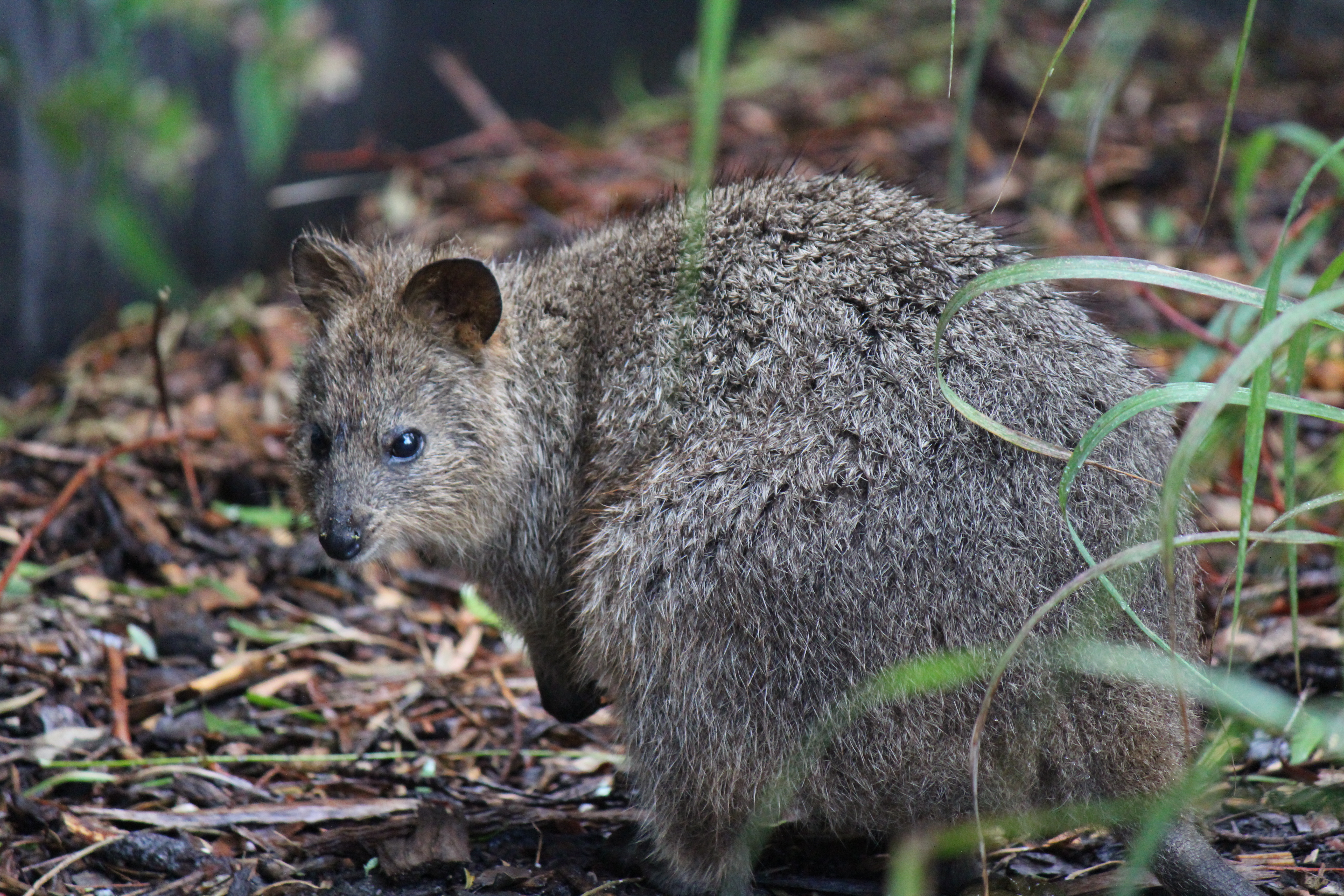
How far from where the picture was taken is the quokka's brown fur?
3.07 meters

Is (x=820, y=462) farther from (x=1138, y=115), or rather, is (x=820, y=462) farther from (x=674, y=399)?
(x=1138, y=115)

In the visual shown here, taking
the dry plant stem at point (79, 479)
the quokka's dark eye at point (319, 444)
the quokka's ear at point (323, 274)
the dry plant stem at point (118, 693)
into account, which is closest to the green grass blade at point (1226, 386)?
the quokka's dark eye at point (319, 444)

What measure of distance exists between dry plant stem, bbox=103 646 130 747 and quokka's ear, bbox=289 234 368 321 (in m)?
1.41

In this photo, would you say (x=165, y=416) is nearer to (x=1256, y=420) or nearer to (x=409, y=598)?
(x=409, y=598)

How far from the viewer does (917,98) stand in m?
8.28

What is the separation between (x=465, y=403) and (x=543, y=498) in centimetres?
39

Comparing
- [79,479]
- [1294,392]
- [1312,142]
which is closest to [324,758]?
[79,479]

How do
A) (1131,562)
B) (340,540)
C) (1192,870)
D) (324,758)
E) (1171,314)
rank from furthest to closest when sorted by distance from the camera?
(1171,314) → (324,758) → (340,540) → (1192,870) → (1131,562)

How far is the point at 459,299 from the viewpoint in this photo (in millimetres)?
4004

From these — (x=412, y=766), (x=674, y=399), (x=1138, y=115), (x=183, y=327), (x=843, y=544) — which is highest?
(x=1138, y=115)

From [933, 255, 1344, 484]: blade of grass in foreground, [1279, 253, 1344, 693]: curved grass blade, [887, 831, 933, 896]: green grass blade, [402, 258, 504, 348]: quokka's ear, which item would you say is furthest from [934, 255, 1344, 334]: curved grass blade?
[402, 258, 504, 348]: quokka's ear

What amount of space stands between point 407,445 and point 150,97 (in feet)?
4.27

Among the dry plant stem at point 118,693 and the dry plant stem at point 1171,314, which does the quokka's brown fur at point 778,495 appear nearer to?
the dry plant stem at point 118,693

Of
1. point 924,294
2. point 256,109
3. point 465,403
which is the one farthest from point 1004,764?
point 256,109
